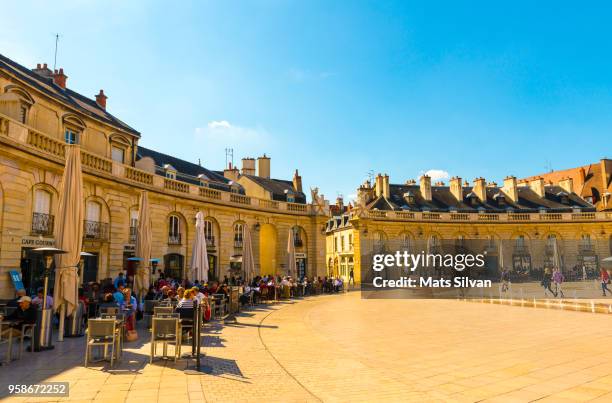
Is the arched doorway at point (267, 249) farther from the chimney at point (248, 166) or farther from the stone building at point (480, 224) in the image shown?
the chimney at point (248, 166)

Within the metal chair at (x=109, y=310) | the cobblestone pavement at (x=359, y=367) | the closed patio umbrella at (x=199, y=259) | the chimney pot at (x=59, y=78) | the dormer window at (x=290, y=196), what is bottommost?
the cobblestone pavement at (x=359, y=367)

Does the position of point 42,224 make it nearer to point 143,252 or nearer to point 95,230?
point 95,230

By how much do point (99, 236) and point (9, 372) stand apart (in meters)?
12.3

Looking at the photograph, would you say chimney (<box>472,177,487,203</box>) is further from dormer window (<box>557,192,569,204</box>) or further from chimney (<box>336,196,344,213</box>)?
chimney (<box>336,196,344,213</box>)

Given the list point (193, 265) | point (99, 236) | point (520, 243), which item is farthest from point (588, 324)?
point (520, 243)

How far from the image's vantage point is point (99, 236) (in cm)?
1820

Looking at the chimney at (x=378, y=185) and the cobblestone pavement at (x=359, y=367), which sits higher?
the chimney at (x=378, y=185)

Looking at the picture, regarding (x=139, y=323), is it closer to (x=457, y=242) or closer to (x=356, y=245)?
(x=356, y=245)

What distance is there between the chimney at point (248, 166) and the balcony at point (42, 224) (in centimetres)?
2478

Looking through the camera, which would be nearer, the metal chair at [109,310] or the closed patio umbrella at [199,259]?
the metal chair at [109,310]

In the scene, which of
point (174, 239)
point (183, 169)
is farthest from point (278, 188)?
point (174, 239)

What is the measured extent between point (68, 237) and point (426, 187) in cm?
4009

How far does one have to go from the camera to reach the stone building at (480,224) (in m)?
40.0

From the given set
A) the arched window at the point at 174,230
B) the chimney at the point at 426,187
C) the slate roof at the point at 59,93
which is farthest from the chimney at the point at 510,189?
the slate roof at the point at 59,93
